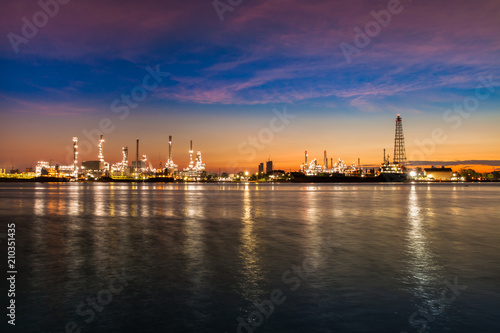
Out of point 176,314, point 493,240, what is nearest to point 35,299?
point 176,314

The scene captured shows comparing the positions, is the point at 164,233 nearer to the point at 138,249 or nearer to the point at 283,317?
the point at 138,249

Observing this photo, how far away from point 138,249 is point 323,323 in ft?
36.7

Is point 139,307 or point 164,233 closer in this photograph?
point 139,307

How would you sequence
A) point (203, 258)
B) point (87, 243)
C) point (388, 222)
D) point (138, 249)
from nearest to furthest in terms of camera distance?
1. point (203, 258)
2. point (138, 249)
3. point (87, 243)
4. point (388, 222)

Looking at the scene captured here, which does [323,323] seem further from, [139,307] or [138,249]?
[138,249]

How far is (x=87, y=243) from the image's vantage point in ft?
60.2

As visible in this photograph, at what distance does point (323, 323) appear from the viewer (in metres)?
7.77

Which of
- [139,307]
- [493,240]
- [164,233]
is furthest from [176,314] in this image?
[493,240]

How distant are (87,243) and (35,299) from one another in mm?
9422

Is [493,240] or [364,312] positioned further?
[493,240]

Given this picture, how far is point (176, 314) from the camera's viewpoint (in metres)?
8.23

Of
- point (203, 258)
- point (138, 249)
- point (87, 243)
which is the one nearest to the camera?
point (203, 258)

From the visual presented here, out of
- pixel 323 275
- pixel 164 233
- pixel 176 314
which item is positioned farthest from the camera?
pixel 164 233

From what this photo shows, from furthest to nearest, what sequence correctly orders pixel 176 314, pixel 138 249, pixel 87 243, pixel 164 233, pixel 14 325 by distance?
pixel 164 233 < pixel 87 243 < pixel 138 249 < pixel 176 314 < pixel 14 325
